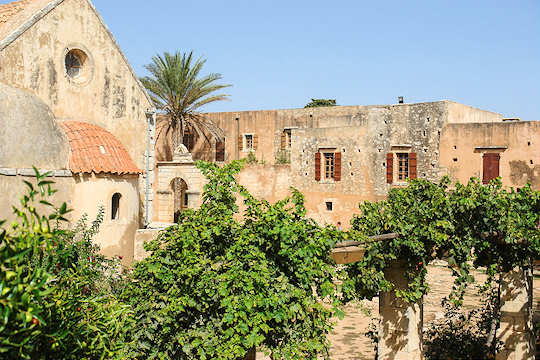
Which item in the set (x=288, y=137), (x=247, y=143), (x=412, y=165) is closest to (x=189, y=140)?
(x=247, y=143)

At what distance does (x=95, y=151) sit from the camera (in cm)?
1418

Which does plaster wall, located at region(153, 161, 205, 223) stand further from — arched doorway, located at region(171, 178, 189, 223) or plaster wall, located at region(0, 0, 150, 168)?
plaster wall, located at region(0, 0, 150, 168)

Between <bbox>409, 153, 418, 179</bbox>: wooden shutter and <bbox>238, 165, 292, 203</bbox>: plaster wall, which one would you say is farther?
<bbox>238, 165, 292, 203</bbox>: plaster wall

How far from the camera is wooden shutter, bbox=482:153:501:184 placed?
2100 cm

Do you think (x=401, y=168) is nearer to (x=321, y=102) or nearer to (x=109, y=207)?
(x=109, y=207)


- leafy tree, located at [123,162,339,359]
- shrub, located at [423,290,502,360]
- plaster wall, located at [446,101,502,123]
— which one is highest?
plaster wall, located at [446,101,502,123]

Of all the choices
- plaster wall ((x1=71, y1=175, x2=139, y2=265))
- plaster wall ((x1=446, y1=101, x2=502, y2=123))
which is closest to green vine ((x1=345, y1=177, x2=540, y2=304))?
plaster wall ((x1=71, y1=175, x2=139, y2=265))

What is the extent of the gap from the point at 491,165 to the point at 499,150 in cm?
69

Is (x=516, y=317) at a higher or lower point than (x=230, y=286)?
lower

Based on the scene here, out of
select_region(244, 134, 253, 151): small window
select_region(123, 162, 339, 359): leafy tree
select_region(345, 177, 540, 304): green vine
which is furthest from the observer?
select_region(244, 134, 253, 151): small window

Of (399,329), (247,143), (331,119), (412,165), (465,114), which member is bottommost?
(399,329)

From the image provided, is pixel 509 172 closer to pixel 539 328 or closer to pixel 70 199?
pixel 539 328

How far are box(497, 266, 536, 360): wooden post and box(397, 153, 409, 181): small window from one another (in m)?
14.4

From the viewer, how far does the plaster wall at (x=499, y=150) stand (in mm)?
20422
